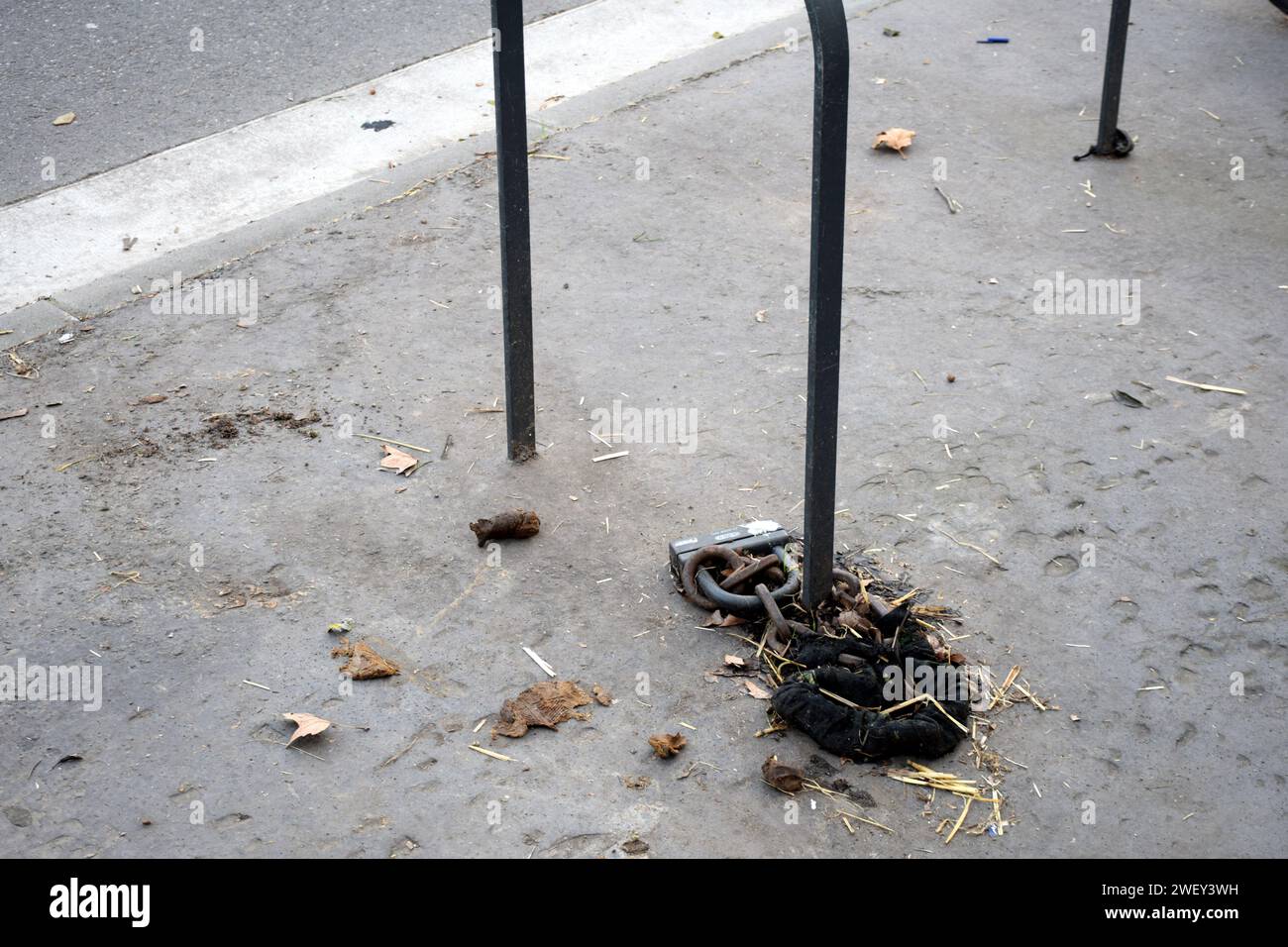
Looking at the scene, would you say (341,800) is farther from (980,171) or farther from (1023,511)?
(980,171)

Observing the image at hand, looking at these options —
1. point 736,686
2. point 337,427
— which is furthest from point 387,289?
point 736,686

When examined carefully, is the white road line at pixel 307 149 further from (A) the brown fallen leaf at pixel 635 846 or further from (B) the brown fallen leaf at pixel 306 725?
(A) the brown fallen leaf at pixel 635 846

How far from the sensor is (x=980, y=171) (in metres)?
6.76

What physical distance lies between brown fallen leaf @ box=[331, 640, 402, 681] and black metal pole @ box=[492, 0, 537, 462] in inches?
42.8

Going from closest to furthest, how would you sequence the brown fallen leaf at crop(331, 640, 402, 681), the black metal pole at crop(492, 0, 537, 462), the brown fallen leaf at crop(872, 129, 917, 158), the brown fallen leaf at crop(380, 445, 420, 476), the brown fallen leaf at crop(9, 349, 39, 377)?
the brown fallen leaf at crop(331, 640, 402, 681), the black metal pole at crop(492, 0, 537, 462), the brown fallen leaf at crop(380, 445, 420, 476), the brown fallen leaf at crop(9, 349, 39, 377), the brown fallen leaf at crop(872, 129, 917, 158)

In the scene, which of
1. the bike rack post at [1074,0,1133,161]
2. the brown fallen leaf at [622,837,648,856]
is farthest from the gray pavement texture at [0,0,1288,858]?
the bike rack post at [1074,0,1133,161]

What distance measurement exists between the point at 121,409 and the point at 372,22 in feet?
13.9

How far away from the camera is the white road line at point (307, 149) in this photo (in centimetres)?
594

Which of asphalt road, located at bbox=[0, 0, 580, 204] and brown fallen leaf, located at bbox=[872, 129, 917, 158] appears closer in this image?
asphalt road, located at bbox=[0, 0, 580, 204]

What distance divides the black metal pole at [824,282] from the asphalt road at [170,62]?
4.60m

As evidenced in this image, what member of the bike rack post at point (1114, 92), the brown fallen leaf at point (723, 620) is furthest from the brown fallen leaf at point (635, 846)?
the bike rack post at point (1114, 92)

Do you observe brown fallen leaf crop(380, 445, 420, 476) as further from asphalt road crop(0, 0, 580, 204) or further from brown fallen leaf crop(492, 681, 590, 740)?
asphalt road crop(0, 0, 580, 204)

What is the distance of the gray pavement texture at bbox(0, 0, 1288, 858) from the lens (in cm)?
333
